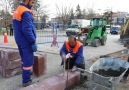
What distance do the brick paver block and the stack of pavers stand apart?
115 cm

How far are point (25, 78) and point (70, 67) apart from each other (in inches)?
54.5

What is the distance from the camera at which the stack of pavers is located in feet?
15.2

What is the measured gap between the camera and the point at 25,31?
378 cm

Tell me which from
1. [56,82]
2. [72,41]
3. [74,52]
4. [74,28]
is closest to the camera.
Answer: [56,82]

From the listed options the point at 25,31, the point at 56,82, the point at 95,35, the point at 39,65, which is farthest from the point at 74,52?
the point at 95,35

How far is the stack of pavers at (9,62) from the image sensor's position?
15.2 ft

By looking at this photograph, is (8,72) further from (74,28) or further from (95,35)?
(74,28)

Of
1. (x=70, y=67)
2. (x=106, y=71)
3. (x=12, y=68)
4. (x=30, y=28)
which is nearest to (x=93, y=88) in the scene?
(x=106, y=71)

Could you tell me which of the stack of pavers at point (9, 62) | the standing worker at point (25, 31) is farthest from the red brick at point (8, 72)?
the standing worker at point (25, 31)

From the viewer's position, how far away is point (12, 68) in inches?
187

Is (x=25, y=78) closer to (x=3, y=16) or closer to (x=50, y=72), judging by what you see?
(x=50, y=72)

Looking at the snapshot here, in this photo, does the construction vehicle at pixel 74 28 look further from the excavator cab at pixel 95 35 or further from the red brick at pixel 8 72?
the red brick at pixel 8 72

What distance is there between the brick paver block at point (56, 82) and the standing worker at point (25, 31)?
54 centimetres

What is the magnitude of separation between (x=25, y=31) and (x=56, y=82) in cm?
123
